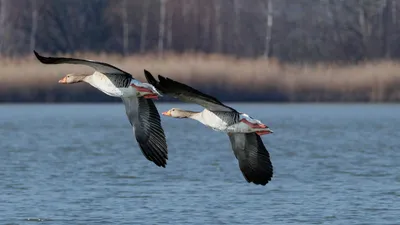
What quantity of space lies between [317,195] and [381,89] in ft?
62.3

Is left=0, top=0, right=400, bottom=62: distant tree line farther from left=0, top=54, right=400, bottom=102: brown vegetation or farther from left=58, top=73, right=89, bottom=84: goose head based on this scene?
left=58, top=73, right=89, bottom=84: goose head

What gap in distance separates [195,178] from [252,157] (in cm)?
896

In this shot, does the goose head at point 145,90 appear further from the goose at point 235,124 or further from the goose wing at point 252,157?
the goose wing at point 252,157

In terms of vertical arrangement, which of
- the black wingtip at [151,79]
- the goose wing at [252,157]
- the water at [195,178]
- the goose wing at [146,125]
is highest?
the black wingtip at [151,79]

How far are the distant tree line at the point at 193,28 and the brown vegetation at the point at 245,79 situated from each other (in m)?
10.7

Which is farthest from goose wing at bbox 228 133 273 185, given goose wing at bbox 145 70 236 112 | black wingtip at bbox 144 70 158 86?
black wingtip at bbox 144 70 158 86

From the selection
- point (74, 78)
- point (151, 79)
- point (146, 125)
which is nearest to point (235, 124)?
point (146, 125)

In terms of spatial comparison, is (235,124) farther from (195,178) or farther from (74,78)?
(195,178)

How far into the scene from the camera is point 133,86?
11.1 m

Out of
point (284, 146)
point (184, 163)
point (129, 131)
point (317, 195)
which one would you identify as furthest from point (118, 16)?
point (317, 195)

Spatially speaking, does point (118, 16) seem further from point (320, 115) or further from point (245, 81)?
point (245, 81)

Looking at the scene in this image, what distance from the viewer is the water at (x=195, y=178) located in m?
16.6

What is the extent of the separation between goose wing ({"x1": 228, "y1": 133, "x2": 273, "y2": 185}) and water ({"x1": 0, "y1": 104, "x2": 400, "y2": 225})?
351 centimetres

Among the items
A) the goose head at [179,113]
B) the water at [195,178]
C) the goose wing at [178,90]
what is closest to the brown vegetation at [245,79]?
the water at [195,178]
